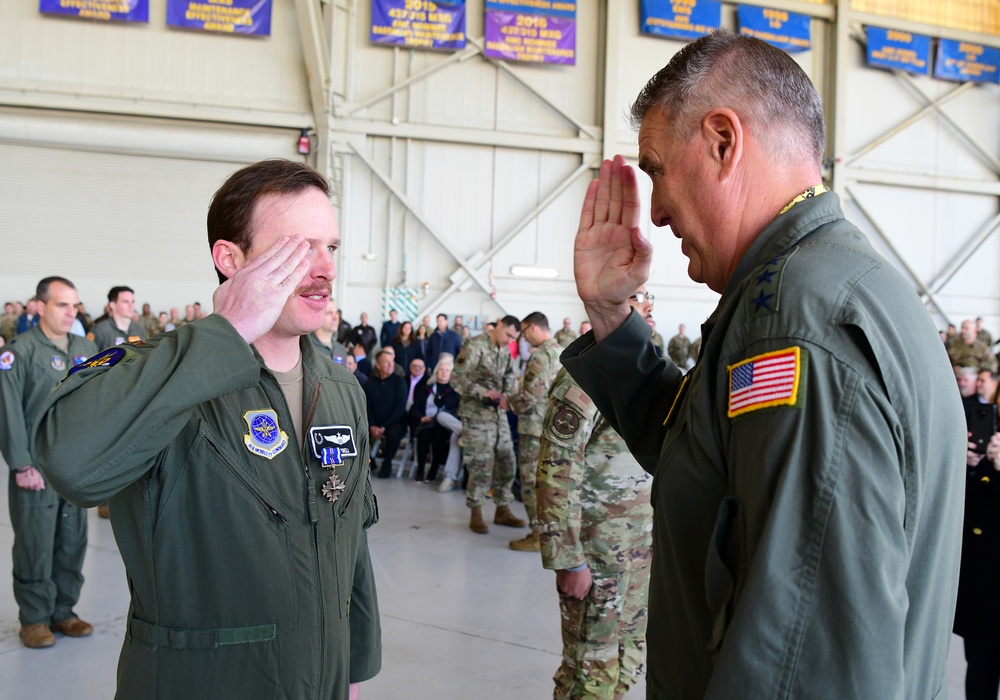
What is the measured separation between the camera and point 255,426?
5.08 ft

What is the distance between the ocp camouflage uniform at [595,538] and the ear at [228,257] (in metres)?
1.66

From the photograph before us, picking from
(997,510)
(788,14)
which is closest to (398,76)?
(788,14)

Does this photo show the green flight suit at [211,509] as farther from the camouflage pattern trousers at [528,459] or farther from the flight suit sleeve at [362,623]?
the camouflage pattern trousers at [528,459]

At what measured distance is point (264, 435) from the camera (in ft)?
5.10

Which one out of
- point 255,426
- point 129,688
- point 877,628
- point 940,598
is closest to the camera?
point 877,628

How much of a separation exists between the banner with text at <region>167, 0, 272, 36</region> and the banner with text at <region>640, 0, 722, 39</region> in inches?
268

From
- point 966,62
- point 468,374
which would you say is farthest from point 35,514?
point 966,62

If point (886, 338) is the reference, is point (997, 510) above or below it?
below

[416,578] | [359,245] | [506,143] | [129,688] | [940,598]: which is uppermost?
[506,143]

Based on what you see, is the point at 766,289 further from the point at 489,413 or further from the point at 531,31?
the point at 531,31

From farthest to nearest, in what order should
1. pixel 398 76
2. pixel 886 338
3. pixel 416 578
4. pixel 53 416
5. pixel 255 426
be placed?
pixel 398 76 → pixel 416 578 → pixel 255 426 → pixel 53 416 → pixel 886 338

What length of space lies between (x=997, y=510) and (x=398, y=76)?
41.8 feet

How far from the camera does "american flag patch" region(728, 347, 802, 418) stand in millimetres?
905

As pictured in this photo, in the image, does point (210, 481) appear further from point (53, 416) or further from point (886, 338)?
point (886, 338)
